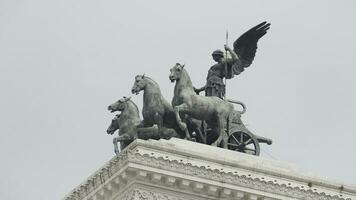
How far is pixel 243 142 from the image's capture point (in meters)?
61.7

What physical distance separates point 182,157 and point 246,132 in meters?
6.13

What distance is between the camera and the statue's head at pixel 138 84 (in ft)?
196

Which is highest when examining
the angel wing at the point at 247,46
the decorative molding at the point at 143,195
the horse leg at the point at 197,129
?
the angel wing at the point at 247,46

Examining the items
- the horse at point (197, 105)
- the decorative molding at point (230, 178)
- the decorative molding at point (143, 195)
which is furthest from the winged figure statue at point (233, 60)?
the decorative molding at point (143, 195)

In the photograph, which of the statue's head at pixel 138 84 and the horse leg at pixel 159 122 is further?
the statue's head at pixel 138 84

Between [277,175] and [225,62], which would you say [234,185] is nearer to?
[277,175]

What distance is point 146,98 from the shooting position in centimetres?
5972

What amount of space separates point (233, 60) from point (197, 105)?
384 centimetres

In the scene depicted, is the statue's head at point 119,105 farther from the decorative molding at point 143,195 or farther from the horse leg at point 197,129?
the decorative molding at point 143,195

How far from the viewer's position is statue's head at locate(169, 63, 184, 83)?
60.1 m

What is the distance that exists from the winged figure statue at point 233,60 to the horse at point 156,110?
8.18ft

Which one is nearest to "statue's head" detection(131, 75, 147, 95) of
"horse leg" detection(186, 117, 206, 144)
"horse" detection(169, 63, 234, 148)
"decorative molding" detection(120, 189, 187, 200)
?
"horse" detection(169, 63, 234, 148)

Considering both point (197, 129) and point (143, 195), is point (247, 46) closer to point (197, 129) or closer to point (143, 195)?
point (197, 129)

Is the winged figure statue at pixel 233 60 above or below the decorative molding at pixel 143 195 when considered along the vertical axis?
above
